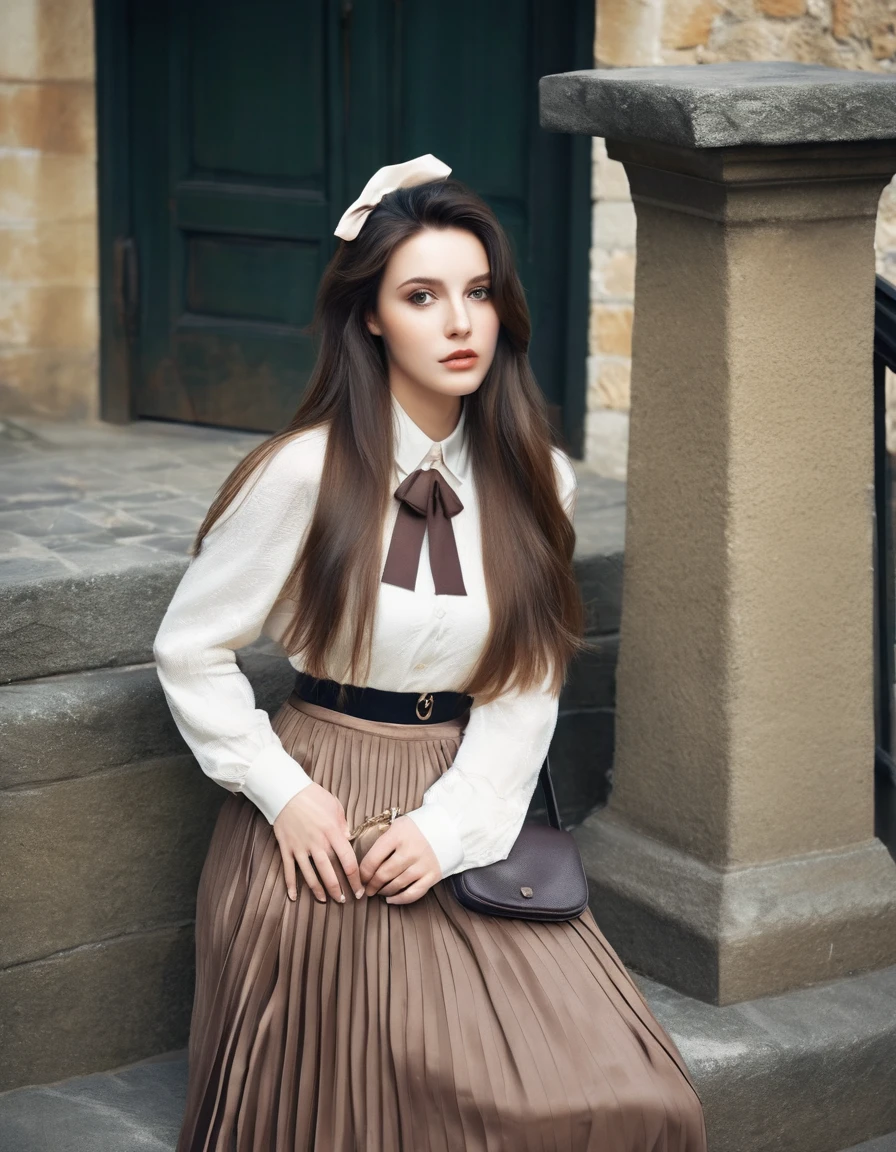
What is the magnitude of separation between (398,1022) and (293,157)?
3.10m

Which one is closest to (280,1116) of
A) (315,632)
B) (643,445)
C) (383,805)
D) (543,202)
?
(383,805)

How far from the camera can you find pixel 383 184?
2.58 m

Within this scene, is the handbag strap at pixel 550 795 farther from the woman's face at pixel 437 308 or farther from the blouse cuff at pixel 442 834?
the woman's face at pixel 437 308

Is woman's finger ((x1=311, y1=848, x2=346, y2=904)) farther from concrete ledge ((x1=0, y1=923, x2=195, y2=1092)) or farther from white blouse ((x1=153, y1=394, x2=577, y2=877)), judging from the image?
concrete ledge ((x1=0, y1=923, x2=195, y2=1092))

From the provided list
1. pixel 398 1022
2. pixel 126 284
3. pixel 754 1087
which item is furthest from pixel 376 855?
pixel 126 284

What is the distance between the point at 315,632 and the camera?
2.59 m

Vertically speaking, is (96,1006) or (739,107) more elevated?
(739,107)

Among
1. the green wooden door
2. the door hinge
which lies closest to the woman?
the green wooden door

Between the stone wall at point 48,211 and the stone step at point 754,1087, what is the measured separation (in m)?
2.55

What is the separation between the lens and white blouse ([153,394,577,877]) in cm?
256

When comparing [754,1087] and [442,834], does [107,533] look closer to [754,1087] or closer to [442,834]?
[442,834]

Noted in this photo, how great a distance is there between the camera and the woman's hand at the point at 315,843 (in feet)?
8.23

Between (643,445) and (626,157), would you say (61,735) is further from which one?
(626,157)

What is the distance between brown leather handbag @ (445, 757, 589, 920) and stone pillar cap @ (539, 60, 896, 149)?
44.4 inches
